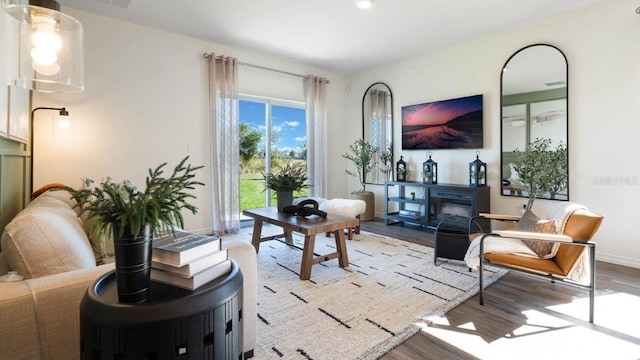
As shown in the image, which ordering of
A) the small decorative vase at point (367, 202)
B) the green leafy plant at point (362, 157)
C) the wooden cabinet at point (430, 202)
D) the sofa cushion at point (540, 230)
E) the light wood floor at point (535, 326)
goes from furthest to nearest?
the green leafy plant at point (362, 157) → the small decorative vase at point (367, 202) → the wooden cabinet at point (430, 202) → the sofa cushion at point (540, 230) → the light wood floor at point (535, 326)

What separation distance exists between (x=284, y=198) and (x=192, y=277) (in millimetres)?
2372

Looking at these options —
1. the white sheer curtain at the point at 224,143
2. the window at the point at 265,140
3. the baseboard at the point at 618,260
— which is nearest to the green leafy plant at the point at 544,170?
the baseboard at the point at 618,260

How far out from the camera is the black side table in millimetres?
833

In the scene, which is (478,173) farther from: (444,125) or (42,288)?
(42,288)

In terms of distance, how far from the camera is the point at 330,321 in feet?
6.82

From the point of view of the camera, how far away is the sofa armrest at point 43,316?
0.97 meters

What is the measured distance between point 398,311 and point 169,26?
165 inches

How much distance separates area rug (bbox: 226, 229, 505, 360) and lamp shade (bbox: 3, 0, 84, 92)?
1.80m

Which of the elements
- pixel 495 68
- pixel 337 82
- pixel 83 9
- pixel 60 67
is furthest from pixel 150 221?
pixel 337 82

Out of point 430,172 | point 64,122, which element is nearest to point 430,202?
point 430,172

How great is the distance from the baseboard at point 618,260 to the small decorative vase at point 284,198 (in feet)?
11.2

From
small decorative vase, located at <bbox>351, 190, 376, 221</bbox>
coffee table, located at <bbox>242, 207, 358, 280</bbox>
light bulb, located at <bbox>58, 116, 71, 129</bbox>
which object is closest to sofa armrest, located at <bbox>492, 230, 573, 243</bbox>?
coffee table, located at <bbox>242, 207, 358, 280</bbox>

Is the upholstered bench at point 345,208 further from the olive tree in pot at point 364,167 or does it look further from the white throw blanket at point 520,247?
the white throw blanket at point 520,247

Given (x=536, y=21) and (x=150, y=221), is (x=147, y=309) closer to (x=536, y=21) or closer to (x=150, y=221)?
(x=150, y=221)
